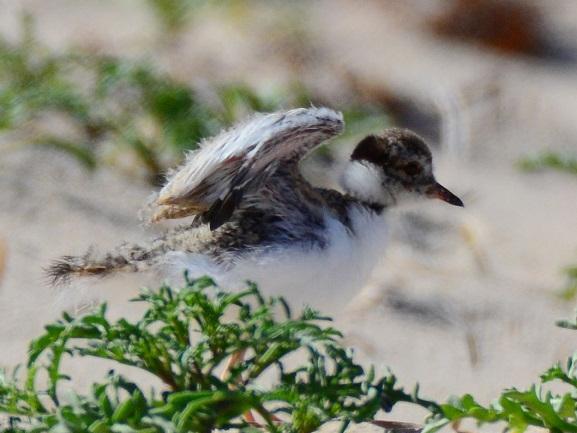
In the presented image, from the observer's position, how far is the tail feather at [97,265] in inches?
169

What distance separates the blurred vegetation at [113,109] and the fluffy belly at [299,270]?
1.75m

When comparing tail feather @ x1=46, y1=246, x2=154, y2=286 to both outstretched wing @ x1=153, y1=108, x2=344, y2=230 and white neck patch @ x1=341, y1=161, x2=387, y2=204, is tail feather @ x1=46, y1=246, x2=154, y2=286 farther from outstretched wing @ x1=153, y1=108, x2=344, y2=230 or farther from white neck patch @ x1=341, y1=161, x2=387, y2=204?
white neck patch @ x1=341, y1=161, x2=387, y2=204

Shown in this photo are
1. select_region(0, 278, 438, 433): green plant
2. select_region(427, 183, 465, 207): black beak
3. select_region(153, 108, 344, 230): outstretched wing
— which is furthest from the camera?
select_region(427, 183, 465, 207): black beak

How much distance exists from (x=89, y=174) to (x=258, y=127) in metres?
2.14

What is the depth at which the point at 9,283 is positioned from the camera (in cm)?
532

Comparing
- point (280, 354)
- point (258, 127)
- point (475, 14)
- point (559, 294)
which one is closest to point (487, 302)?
point (559, 294)

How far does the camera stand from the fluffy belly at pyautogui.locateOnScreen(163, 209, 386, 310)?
168 inches

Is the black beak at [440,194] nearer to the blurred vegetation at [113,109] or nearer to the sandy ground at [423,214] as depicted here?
the sandy ground at [423,214]

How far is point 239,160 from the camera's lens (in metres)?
4.19

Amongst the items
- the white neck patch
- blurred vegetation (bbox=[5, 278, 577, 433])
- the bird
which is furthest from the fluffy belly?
blurred vegetation (bbox=[5, 278, 577, 433])

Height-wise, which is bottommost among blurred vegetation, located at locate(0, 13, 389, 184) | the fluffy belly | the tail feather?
the fluffy belly

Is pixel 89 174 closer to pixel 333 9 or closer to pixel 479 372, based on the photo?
pixel 479 372

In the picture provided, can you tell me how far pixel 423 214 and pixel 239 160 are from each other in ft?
8.01

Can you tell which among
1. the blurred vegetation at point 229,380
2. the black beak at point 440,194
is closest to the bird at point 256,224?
the black beak at point 440,194
